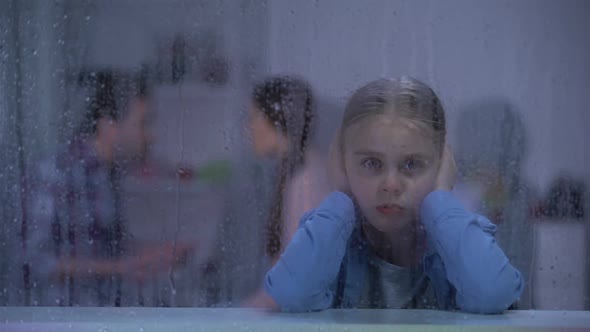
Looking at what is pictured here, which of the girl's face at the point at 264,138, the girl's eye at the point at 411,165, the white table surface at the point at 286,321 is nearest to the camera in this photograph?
the white table surface at the point at 286,321

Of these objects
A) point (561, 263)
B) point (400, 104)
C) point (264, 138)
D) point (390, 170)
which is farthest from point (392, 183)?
point (561, 263)

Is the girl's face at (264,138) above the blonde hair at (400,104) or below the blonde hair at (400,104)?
below

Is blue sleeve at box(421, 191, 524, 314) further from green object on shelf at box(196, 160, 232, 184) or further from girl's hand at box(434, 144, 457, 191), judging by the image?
green object on shelf at box(196, 160, 232, 184)

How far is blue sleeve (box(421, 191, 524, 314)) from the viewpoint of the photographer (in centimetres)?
102

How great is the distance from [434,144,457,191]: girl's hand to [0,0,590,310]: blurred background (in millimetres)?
31

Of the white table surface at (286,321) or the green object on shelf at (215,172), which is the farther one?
the green object on shelf at (215,172)

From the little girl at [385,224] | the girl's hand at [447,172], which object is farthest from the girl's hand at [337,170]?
the girl's hand at [447,172]

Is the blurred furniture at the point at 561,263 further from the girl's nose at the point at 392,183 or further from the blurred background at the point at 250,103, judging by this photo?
the girl's nose at the point at 392,183

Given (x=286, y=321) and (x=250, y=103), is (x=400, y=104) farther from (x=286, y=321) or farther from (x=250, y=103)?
(x=286, y=321)

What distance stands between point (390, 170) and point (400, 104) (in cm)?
12

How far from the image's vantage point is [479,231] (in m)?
1.04

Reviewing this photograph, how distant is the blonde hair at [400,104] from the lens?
1.15 metres

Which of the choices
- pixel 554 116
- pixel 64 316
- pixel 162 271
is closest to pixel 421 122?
pixel 554 116

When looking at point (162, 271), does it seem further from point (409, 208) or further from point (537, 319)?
point (537, 319)
